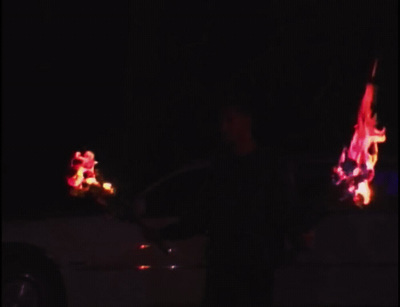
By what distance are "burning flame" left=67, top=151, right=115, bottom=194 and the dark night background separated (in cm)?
343

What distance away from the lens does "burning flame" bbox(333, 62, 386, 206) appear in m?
6.61

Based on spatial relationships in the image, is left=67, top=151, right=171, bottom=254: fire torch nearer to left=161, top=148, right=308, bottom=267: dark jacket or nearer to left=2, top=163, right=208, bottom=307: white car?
left=161, top=148, right=308, bottom=267: dark jacket

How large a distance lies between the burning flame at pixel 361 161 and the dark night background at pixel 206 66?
3.43 meters

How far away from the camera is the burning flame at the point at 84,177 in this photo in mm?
6633

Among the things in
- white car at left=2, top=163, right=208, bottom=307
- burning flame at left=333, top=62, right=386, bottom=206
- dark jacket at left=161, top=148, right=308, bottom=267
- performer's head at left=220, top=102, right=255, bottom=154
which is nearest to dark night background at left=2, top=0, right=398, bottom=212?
white car at left=2, top=163, right=208, bottom=307

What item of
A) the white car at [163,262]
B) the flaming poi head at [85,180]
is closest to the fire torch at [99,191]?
the flaming poi head at [85,180]

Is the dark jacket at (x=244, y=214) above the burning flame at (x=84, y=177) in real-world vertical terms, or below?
below

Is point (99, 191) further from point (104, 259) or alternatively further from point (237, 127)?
point (104, 259)

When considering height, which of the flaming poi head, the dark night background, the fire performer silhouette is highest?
the dark night background

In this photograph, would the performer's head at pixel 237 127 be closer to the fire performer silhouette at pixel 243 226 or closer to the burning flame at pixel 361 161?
the fire performer silhouette at pixel 243 226

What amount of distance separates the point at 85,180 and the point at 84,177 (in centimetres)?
7

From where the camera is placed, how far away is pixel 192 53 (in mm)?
10875

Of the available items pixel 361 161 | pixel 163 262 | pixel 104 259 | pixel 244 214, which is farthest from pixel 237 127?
pixel 104 259

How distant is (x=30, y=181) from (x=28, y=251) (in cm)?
506
